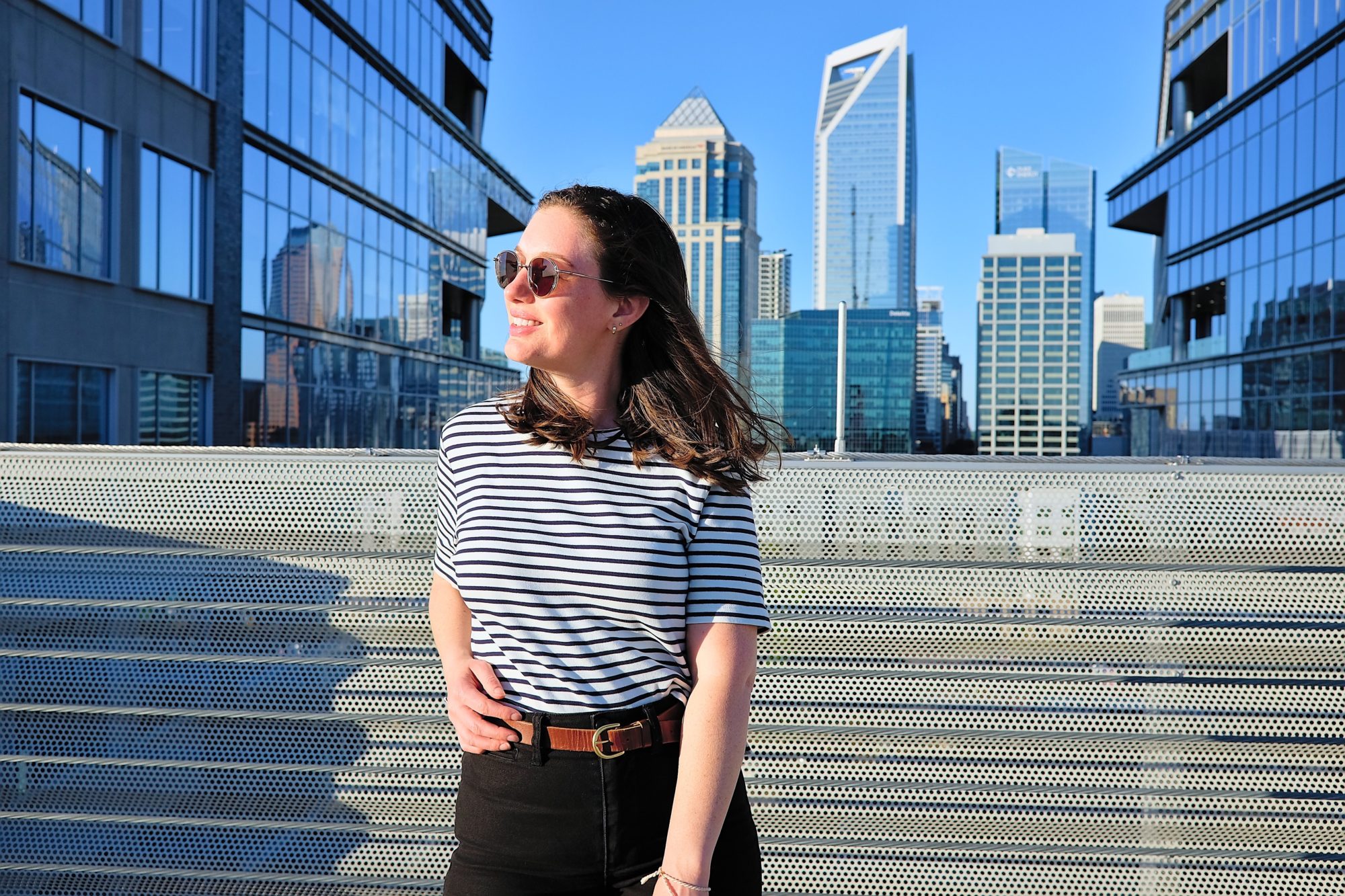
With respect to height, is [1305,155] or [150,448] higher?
[1305,155]

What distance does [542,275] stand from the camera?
1985 millimetres

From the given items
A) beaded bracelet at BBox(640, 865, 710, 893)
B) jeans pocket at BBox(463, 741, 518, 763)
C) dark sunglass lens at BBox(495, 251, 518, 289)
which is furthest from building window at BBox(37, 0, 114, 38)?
beaded bracelet at BBox(640, 865, 710, 893)

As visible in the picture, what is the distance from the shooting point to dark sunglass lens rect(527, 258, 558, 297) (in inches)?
78.2

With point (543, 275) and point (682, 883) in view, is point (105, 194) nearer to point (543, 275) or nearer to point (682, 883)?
point (543, 275)

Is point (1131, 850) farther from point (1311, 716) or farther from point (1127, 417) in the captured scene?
point (1127, 417)

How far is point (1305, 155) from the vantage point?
3272 centimetres

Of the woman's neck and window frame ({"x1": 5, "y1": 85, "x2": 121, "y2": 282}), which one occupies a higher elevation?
window frame ({"x1": 5, "y1": 85, "x2": 121, "y2": 282})

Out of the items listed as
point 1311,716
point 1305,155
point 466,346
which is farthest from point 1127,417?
point 1311,716

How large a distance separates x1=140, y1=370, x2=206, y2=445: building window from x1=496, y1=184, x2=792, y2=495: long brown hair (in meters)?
19.6

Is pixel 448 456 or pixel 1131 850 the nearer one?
pixel 448 456

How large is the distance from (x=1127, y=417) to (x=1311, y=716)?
177 ft

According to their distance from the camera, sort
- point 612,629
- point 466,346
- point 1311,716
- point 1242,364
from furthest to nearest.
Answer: point 466,346
point 1242,364
point 1311,716
point 612,629

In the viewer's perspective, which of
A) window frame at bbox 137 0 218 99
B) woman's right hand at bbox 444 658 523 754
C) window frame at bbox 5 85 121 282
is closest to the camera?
woman's right hand at bbox 444 658 523 754

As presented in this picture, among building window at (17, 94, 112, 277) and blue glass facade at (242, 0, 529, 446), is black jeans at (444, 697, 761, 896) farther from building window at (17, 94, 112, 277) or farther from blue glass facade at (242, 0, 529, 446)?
blue glass facade at (242, 0, 529, 446)
